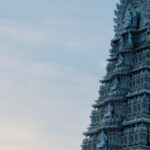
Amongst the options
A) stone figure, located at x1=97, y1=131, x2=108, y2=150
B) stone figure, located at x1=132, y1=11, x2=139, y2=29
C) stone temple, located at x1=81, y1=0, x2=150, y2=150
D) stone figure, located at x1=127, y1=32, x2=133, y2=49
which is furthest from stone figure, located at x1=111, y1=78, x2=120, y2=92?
stone figure, located at x1=132, y1=11, x2=139, y2=29

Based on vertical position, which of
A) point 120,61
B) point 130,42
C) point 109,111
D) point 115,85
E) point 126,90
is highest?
point 130,42

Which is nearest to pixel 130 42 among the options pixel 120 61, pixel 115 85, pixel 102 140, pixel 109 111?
pixel 120 61

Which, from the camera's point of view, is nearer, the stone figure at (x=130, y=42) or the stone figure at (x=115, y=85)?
the stone figure at (x=115, y=85)

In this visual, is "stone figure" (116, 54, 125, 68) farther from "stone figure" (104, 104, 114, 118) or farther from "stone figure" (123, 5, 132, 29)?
"stone figure" (104, 104, 114, 118)

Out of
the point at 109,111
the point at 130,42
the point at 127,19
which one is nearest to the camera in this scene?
the point at 109,111

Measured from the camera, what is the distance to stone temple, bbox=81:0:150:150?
8356cm

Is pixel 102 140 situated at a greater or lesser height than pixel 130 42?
lesser

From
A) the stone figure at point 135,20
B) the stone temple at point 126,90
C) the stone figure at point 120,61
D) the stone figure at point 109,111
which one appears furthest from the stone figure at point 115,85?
the stone figure at point 135,20

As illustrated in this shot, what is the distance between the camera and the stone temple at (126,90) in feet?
274

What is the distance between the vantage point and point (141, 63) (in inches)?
3452

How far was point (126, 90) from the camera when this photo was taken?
290 ft

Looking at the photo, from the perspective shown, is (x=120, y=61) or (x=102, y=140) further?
(x=120, y=61)

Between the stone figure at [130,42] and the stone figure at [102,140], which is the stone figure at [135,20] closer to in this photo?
the stone figure at [130,42]

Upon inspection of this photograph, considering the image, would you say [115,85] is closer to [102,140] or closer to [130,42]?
[130,42]
